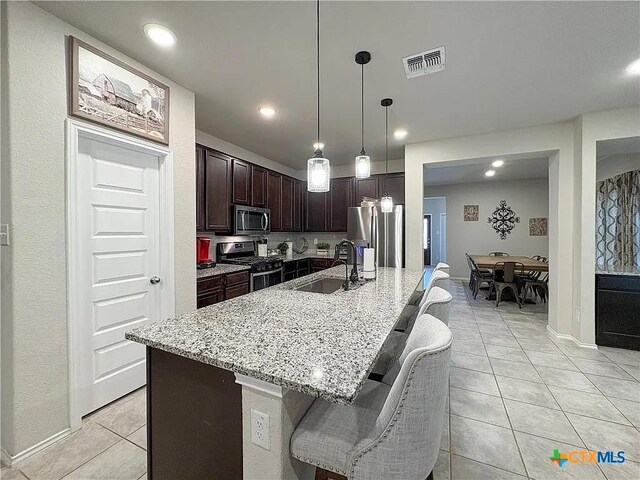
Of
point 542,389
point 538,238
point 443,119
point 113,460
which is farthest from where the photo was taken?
point 538,238

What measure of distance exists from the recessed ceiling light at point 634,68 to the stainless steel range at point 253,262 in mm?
4009

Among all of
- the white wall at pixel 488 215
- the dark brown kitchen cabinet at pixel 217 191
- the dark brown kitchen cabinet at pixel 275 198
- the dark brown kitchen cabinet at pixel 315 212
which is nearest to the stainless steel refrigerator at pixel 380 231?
the dark brown kitchen cabinet at pixel 315 212

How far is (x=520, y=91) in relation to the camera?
2.60 meters

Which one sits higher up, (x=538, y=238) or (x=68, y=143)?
(x=68, y=143)

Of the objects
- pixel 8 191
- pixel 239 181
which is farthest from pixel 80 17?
pixel 239 181

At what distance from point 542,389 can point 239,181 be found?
3984 mm

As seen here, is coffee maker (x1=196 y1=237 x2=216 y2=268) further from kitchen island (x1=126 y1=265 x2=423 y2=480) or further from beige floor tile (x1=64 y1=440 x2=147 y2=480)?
kitchen island (x1=126 y1=265 x2=423 y2=480)

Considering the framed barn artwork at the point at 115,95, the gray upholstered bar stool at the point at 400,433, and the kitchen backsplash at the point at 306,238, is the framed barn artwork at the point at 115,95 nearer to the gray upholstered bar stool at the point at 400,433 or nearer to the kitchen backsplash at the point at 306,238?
the gray upholstered bar stool at the point at 400,433

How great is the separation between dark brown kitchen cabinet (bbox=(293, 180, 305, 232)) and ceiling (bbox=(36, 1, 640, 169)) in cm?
199

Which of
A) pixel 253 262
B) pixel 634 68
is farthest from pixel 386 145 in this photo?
pixel 253 262

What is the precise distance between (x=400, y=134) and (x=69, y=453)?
4.27 meters

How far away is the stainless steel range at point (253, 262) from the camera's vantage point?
3623 mm

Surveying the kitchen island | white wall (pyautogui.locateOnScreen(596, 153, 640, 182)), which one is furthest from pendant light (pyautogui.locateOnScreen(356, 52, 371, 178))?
white wall (pyautogui.locateOnScreen(596, 153, 640, 182))

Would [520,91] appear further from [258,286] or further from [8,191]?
[8,191]
